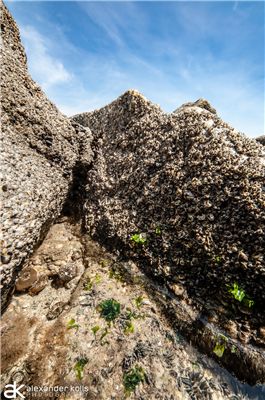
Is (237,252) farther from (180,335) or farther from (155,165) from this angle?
(155,165)

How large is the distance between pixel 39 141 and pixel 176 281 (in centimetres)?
380

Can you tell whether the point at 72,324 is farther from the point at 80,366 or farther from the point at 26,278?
the point at 26,278

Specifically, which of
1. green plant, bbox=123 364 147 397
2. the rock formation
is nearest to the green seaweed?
the rock formation

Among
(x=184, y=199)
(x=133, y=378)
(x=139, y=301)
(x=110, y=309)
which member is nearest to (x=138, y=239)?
(x=139, y=301)

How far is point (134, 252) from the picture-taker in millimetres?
3574

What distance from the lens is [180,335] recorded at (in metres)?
2.81

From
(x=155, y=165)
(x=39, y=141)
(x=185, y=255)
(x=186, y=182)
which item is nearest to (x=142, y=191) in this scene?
(x=155, y=165)

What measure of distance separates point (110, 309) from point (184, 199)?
2279mm

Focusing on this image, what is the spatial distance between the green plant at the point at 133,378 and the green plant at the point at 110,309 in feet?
2.27

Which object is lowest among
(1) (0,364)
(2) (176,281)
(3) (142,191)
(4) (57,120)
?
(1) (0,364)

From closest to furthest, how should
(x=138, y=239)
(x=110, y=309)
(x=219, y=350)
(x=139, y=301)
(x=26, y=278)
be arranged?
(x=219, y=350), (x=110, y=309), (x=139, y=301), (x=26, y=278), (x=138, y=239)

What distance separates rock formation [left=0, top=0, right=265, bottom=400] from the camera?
248cm

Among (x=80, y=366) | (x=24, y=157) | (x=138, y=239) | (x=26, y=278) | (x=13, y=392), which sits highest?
(x=24, y=157)

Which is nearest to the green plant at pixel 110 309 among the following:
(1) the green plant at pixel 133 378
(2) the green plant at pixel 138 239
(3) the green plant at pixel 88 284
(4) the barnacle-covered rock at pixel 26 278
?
(3) the green plant at pixel 88 284
